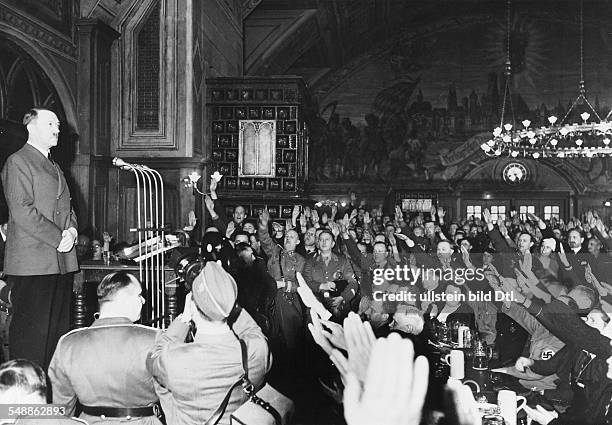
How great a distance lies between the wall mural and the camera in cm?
2342

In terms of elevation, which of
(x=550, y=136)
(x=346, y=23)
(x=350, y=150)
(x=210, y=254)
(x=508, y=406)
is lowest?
(x=508, y=406)

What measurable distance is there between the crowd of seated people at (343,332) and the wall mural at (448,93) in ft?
40.0

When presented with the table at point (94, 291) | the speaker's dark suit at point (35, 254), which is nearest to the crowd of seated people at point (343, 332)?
the table at point (94, 291)

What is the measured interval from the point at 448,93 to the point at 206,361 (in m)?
23.0

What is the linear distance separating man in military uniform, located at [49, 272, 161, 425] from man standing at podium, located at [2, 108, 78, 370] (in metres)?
1.41

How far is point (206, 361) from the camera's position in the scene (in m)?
2.84

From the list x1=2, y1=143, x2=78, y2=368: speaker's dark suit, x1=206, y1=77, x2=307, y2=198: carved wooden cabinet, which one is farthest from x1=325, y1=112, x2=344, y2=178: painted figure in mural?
x1=2, y1=143, x2=78, y2=368: speaker's dark suit

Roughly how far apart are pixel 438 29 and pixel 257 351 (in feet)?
77.6

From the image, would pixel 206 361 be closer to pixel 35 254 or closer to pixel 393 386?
pixel 393 386

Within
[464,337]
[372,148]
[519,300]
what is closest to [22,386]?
[464,337]

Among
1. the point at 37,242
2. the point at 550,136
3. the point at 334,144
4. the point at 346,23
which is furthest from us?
the point at 334,144

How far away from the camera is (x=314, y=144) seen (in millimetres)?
22844

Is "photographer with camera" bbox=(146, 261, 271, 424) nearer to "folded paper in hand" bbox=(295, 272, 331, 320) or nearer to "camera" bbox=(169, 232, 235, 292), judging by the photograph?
"folded paper in hand" bbox=(295, 272, 331, 320)

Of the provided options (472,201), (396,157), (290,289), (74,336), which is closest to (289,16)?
(396,157)
